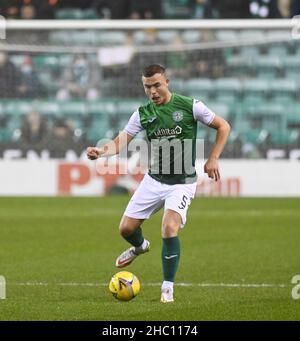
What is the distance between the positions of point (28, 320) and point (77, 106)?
16.8m

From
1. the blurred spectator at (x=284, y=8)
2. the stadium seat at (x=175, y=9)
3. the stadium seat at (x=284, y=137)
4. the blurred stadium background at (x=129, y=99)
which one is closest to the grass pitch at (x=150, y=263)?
the blurred stadium background at (x=129, y=99)

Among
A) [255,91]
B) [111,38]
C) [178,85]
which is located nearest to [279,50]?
[255,91]

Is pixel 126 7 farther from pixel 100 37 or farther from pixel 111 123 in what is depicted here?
pixel 111 123

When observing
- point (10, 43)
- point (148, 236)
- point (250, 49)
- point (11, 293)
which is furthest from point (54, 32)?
point (11, 293)

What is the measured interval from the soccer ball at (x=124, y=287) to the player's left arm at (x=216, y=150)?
1216mm

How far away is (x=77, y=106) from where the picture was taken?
24.6 meters

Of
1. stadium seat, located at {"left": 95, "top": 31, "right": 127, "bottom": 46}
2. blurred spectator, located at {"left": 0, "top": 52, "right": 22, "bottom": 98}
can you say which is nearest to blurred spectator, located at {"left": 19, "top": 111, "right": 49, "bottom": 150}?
blurred spectator, located at {"left": 0, "top": 52, "right": 22, "bottom": 98}

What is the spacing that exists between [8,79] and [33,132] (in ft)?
5.08

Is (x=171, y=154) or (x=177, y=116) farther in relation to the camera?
(x=171, y=154)

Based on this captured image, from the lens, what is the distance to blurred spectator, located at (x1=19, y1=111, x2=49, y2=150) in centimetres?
2402

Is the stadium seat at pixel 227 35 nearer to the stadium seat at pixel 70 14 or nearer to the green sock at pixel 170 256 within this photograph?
the stadium seat at pixel 70 14

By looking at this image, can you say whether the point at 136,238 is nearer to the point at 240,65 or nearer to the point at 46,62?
the point at 240,65

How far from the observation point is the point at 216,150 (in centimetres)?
944

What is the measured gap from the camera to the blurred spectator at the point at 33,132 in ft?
78.8
